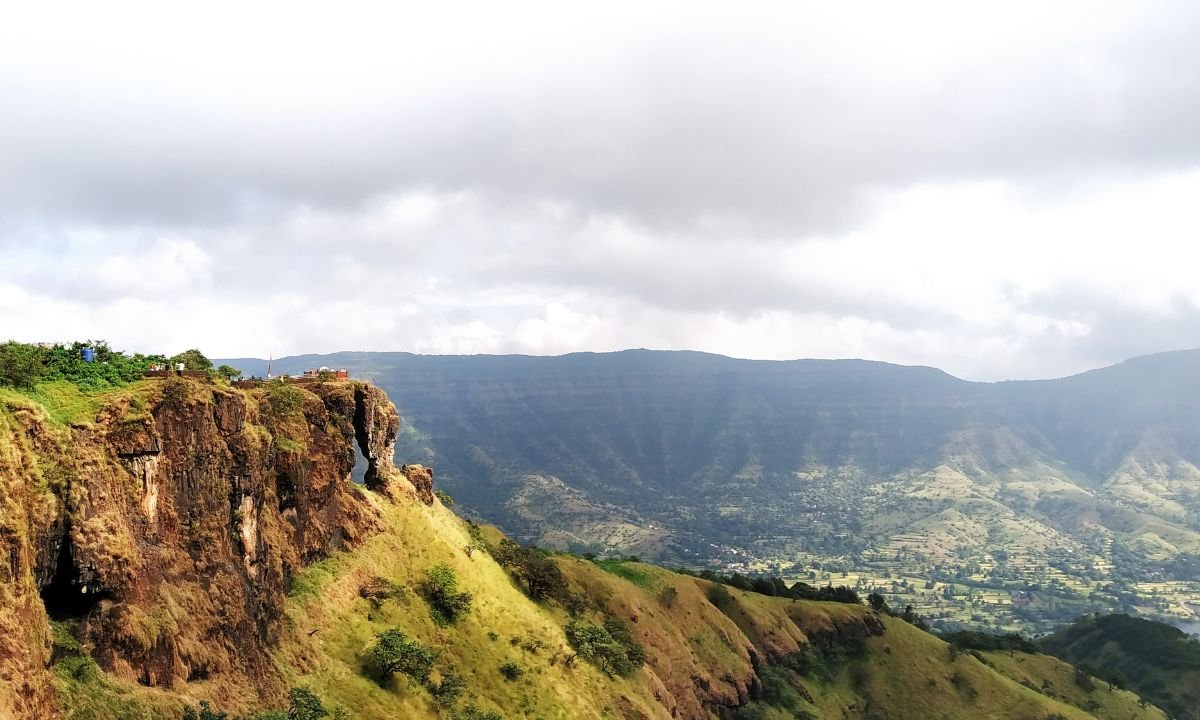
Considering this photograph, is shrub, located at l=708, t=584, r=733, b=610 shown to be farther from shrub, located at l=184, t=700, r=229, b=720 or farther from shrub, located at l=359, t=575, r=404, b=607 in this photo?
shrub, located at l=184, t=700, r=229, b=720

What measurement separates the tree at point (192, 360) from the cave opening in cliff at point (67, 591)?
1783 centimetres

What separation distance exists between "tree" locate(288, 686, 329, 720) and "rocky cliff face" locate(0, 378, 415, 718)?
4.66 ft

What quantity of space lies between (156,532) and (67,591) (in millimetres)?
6053

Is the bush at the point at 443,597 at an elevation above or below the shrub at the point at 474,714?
above

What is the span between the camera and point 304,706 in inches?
1911

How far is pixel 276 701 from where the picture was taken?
47.6m

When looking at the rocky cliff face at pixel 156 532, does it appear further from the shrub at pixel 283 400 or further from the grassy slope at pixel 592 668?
the grassy slope at pixel 592 668

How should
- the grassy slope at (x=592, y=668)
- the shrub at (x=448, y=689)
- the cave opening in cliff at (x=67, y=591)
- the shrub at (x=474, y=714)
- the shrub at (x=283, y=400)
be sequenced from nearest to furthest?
1. the cave opening in cliff at (x=67, y=591)
2. the grassy slope at (x=592, y=668)
3. the shrub at (x=283, y=400)
4. the shrub at (x=474, y=714)
5. the shrub at (x=448, y=689)

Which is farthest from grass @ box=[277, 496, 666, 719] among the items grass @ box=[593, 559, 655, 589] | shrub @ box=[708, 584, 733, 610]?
shrub @ box=[708, 584, 733, 610]

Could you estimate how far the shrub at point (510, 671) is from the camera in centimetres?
6969

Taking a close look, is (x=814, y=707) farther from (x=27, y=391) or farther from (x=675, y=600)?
(x=27, y=391)

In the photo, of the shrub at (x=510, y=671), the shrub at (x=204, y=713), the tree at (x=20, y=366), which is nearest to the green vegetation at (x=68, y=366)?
the tree at (x=20, y=366)

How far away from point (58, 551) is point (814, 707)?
119 m

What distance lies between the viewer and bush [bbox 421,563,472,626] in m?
70.8
